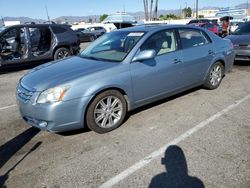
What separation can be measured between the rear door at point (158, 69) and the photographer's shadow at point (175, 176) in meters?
1.41

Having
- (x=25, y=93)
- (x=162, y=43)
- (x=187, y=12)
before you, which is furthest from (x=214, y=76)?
(x=187, y=12)

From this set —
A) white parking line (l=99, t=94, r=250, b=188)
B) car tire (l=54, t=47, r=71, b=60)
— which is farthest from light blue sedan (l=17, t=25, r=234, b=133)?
car tire (l=54, t=47, r=71, b=60)

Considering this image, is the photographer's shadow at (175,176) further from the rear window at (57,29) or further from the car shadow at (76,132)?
the rear window at (57,29)

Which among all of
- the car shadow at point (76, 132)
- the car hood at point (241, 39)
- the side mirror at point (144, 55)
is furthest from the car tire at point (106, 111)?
the car hood at point (241, 39)

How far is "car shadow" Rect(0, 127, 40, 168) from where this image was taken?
367 centimetres

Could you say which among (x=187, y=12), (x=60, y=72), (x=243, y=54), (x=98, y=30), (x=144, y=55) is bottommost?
(x=187, y=12)

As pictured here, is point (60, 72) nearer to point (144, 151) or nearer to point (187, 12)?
point (144, 151)

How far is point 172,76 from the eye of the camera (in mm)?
4996

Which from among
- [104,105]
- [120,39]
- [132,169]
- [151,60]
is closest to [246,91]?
[151,60]

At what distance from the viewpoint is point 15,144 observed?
401cm

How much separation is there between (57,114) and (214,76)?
3.93 m

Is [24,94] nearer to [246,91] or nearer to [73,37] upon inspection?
[246,91]

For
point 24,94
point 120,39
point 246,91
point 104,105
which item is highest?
point 120,39

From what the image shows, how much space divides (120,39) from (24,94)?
203cm
